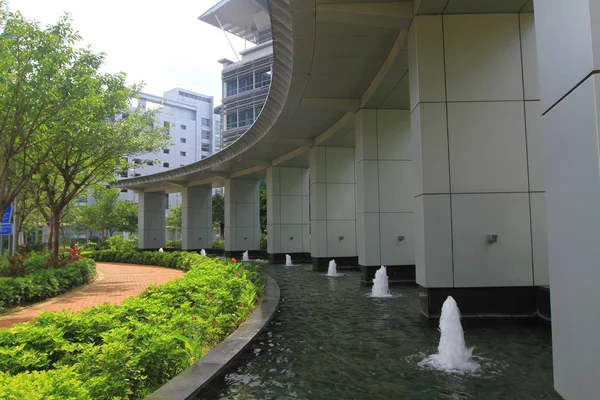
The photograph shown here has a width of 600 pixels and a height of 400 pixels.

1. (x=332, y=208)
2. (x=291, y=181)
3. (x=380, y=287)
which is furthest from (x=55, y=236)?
(x=380, y=287)

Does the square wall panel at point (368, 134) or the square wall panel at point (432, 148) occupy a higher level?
the square wall panel at point (368, 134)

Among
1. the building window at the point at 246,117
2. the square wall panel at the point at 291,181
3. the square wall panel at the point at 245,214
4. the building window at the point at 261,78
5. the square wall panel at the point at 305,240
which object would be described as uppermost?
the building window at the point at 261,78

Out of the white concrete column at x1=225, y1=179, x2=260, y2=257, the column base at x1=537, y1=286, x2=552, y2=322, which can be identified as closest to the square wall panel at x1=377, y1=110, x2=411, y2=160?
the column base at x1=537, y1=286, x2=552, y2=322

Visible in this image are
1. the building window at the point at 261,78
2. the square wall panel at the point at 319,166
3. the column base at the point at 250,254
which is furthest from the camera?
the building window at the point at 261,78

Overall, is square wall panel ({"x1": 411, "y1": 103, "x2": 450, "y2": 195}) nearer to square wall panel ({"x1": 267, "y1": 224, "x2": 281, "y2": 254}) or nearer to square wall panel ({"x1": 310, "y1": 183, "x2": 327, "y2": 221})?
square wall panel ({"x1": 310, "y1": 183, "x2": 327, "y2": 221})

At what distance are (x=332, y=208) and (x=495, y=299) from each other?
11345 mm

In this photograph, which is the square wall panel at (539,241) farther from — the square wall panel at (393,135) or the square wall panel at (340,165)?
the square wall panel at (340,165)

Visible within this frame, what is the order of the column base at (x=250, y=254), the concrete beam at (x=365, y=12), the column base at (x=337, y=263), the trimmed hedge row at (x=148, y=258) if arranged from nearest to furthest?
1. the concrete beam at (x=365, y=12)
2. the column base at (x=337, y=263)
3. the trimmed hedge row at (x=148, y=258)
4. the column base at (x=250, y=254)

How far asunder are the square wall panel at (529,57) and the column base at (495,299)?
11.7 feet

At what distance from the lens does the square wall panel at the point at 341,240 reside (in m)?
19.1

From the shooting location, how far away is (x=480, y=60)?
8484 millimetres

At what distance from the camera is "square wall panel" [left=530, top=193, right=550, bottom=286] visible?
26.7 ft

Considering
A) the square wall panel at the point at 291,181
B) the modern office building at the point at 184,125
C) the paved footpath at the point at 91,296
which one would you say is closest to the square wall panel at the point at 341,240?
the square wall panel at the point at 291,181

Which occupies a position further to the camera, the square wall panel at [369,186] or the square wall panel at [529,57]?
the square wall panel at [369,186]
